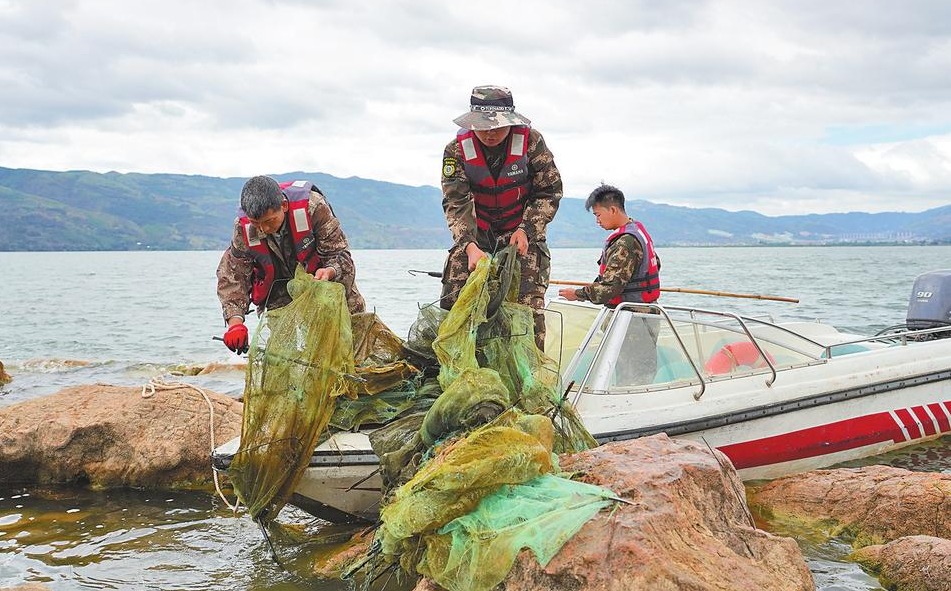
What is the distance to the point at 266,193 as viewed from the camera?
529 centimetres

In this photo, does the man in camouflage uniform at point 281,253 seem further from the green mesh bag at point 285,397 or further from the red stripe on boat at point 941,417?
the red stripe on boat at point 941,417

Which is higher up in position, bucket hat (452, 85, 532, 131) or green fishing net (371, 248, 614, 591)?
bucket hat (452, 85, 532, 131)

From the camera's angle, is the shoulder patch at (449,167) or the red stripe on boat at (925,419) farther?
the red stripe on boat at (925,419)

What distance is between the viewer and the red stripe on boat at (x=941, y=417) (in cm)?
741

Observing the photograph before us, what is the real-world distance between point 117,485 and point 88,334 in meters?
18.8

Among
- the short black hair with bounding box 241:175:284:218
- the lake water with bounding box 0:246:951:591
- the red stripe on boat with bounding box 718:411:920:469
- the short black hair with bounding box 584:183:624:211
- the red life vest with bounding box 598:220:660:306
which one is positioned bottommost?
the lake water with bounding box 0:246:951:591

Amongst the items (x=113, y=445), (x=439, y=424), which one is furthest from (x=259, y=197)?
(x=113, y=445)

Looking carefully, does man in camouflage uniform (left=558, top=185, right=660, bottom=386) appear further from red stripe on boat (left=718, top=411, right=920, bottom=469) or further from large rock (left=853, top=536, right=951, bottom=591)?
large rock (left=853, top=536, right=951, bottom=591)

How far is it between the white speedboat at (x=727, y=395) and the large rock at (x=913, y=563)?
143cm

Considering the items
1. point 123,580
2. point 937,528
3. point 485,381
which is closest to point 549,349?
point 485,381

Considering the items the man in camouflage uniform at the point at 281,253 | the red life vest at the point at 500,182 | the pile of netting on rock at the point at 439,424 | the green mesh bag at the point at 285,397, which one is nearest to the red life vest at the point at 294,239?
the man in camouflage uniform at the point at 281,253

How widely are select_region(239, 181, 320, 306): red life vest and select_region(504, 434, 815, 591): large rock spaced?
2592 millimetres

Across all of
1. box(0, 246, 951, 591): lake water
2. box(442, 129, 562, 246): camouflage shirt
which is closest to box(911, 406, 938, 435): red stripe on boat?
box(0, 246, 951, 591): lake water

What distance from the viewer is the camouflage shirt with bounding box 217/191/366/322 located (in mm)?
5785
